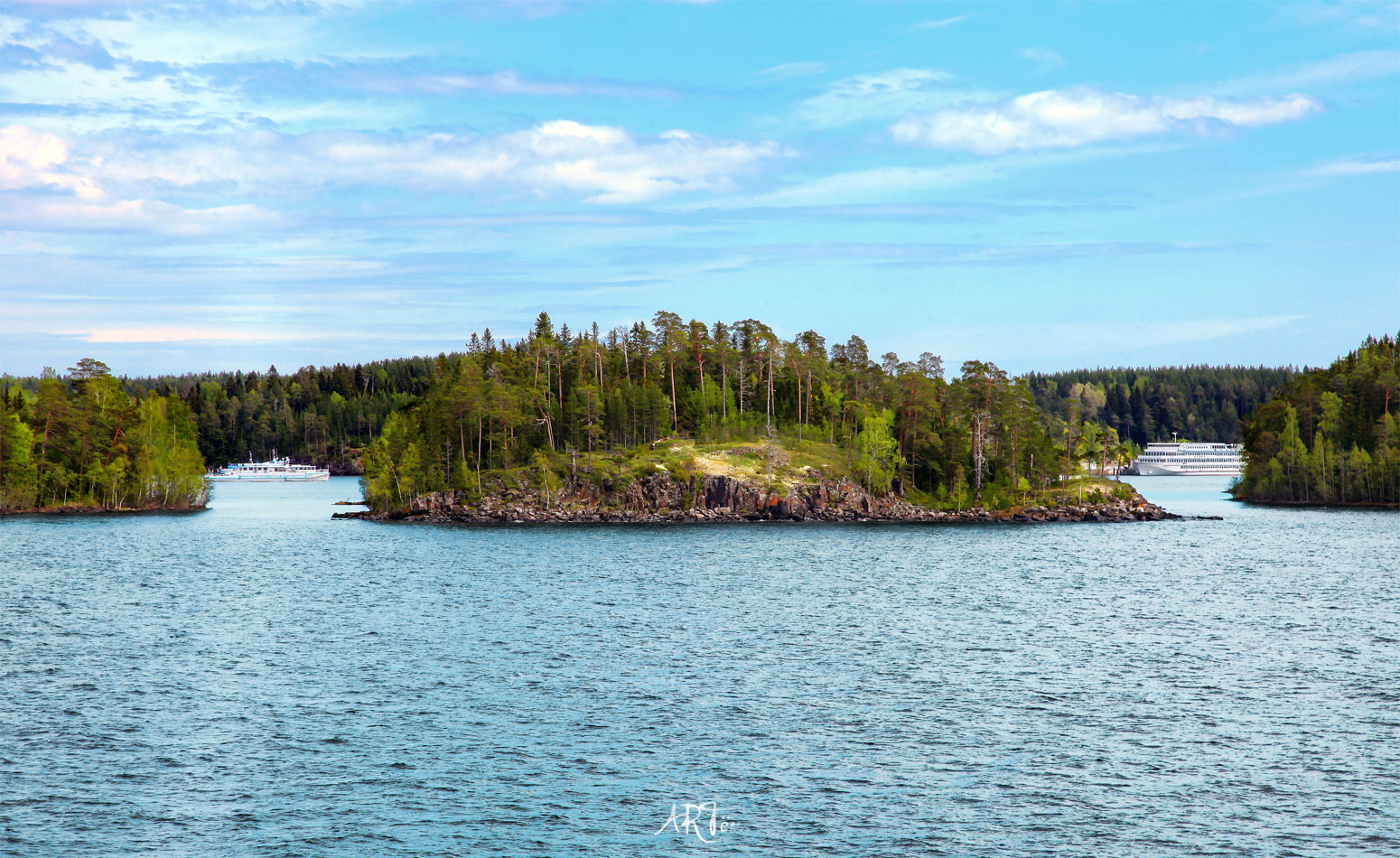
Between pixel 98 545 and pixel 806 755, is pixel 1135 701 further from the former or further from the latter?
pixel 98 545

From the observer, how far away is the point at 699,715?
45.2 metres

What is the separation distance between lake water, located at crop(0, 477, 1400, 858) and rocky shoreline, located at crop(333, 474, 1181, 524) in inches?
2732

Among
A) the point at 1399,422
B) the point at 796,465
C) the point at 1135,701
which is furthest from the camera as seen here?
the point at 1399,422

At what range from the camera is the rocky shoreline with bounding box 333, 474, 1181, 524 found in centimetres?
16775

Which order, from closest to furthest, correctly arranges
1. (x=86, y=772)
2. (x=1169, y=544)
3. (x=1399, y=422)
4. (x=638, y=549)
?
1. (x=86, y=772)
2. (x=638, y=549)
3. (x=1169, y=544)
4. (x=1399, y=422)

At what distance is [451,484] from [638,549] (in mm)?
63911

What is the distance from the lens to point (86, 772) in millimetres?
37062

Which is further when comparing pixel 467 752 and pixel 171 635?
→ pixel 171 635

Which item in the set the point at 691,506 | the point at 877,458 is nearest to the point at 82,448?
the point at 691,506

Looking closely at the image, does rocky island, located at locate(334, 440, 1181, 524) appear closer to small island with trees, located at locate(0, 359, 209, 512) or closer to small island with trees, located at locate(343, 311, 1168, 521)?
small island with trees, located at locate(343, 311, 1168, 521)

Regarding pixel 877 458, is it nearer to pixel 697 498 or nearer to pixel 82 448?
pixel 697 498

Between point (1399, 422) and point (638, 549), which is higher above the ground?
point (1399, 422)

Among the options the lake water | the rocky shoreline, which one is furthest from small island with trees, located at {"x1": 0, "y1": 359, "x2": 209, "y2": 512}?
the lake water

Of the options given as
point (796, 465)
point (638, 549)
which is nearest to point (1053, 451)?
point (796, 465)
